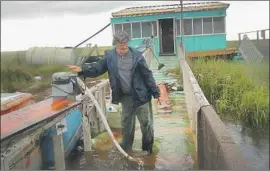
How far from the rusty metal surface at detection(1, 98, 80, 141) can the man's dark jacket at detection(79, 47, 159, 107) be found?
0.44 meters

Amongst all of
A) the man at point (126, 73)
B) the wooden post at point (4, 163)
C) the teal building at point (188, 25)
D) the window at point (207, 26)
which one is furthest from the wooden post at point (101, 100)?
the window at point (207, 26)

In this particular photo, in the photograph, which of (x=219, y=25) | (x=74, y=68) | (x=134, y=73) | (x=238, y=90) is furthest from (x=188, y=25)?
(x=74, y=68)

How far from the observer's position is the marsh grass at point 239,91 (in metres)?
8.27

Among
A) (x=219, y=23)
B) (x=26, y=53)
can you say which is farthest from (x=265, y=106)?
(x=219, y=23)

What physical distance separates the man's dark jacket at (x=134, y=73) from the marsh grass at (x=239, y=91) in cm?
470

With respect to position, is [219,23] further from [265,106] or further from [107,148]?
[107,148]

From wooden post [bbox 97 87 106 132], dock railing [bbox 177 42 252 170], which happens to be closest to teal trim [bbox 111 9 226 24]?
wooden post [bbox 97 87 106 132]

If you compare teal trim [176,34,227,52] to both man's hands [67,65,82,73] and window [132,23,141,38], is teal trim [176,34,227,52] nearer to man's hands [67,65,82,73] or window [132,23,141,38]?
window [132,23,141,38]

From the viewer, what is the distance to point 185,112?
715 cm

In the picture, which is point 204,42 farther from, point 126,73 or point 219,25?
point 126,73

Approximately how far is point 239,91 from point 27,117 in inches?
286

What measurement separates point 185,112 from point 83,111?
112 inches

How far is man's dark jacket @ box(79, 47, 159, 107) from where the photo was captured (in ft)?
13.1

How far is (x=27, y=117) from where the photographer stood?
8.51 ft
